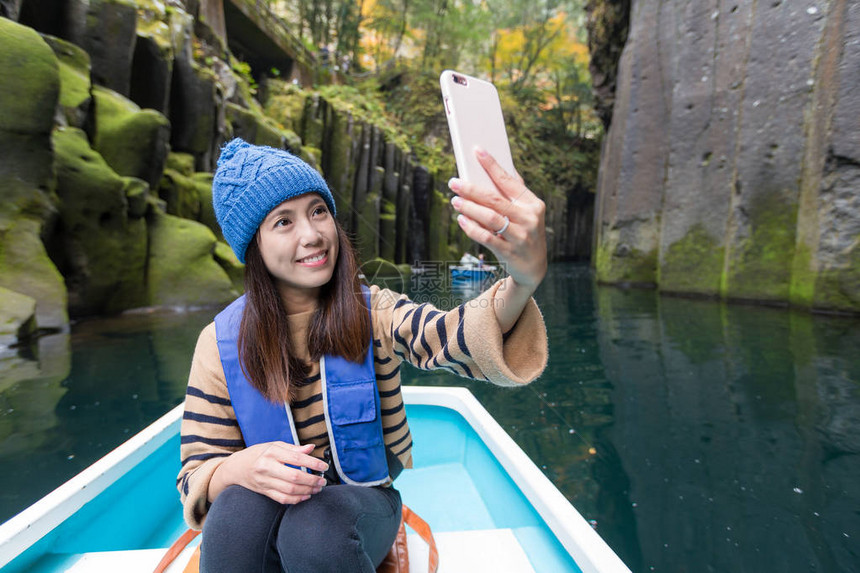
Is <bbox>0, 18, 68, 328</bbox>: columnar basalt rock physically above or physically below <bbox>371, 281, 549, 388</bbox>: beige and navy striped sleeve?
above

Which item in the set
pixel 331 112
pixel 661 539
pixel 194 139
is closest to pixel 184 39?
pixel 194 139

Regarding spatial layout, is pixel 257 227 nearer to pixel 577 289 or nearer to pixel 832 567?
pixel 832 567

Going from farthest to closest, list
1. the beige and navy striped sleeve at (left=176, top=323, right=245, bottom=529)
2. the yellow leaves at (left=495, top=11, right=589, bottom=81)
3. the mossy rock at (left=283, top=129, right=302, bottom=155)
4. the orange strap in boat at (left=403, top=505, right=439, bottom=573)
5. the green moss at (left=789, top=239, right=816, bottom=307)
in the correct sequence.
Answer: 1. the yellow leaves at (left=495, top=11, right=589, bottom=81)
2. the mossy rock at (left=283, top=129, right=302, bottom=155)
3. the green moss at (left=789, top=239, right=816, bottom=307)
4. the orange strap in boat at (left=403, top=505, right=439, bottom=573)
5. the beige and navy striped sleeve at (left=176, top=323, right=245, bottom=529)

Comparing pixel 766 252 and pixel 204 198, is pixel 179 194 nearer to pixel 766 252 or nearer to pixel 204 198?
pixel 204 198

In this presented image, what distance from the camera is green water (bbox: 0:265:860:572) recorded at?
1.87 m

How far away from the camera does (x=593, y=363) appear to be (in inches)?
173

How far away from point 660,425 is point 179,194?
345 inches

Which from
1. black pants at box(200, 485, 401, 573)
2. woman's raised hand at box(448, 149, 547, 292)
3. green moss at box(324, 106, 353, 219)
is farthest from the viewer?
green moss at box(324, 106, 353, 219)

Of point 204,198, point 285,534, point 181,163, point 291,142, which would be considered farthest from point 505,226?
point 291,142

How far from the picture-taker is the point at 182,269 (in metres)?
7.57

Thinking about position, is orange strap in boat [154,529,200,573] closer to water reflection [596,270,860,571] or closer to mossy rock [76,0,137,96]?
water reflection [596,270,860,571]

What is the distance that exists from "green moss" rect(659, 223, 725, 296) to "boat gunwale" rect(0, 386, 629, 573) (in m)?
7.63

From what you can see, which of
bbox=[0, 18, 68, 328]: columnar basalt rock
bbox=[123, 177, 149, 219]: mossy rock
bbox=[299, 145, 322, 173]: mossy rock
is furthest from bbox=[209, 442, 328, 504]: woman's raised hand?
bbox=[299, 145, 322, 173]: mossy rock

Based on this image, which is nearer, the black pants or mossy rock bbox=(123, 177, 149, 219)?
the black pants
